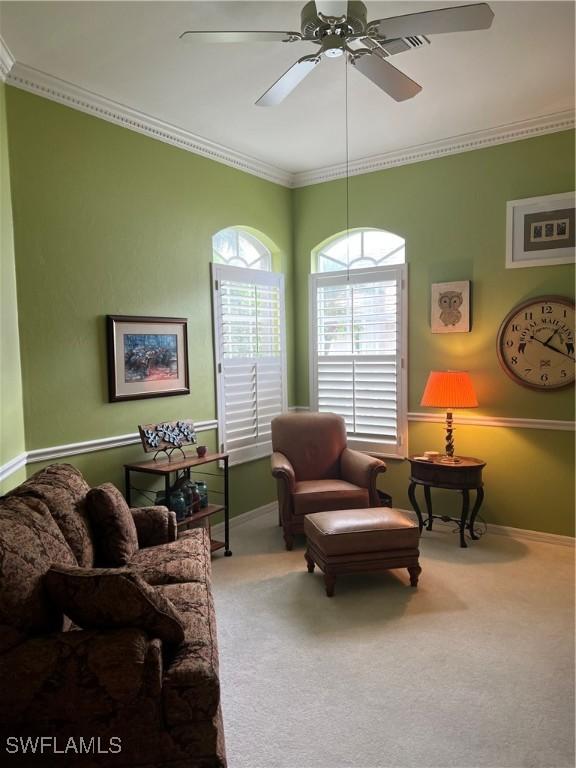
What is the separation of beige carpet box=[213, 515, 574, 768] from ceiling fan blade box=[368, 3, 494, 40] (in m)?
2.73

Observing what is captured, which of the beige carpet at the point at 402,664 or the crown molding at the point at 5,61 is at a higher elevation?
the crown molding at the point at 5,61

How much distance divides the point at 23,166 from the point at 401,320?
10.2 ft

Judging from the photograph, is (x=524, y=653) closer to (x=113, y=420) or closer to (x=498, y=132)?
(x=113, y=420)

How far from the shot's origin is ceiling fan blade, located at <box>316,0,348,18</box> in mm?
2143

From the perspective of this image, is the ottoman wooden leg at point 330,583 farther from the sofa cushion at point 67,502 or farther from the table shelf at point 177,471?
the sofa cushion at point 67,502

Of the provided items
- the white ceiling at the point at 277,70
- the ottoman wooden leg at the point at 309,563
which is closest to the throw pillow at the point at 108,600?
the ottoman wooden leg at the point at 309,563

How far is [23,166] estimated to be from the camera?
10.2 ft

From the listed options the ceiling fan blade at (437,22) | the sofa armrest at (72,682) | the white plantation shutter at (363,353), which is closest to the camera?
the sofa armrest at (72,682)

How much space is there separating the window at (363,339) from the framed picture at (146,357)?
1.57m

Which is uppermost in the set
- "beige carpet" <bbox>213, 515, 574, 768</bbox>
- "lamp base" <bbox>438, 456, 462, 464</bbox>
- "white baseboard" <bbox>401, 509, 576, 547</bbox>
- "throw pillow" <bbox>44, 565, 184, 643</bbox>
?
"throw pillow" <bbox>44, 565, 184, 643</bbox>

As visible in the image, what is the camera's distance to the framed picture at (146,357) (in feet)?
11.9

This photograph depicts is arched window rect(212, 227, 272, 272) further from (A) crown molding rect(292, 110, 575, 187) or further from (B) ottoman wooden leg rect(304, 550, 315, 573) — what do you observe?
(B) ottoman wooden leg rect(304, 550, 315, 573)

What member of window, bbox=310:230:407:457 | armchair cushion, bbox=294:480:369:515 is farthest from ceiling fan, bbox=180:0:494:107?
armchair cushion, bbox=294:480:369:515

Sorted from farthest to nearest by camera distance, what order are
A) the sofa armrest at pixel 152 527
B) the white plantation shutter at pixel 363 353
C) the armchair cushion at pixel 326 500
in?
the white plantation shutter at pixel 363 353
the armchair cushion at pixel 326 500
the sofa armrest at pixel 152 527
